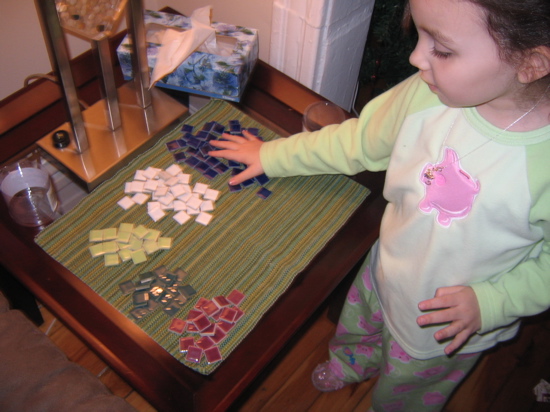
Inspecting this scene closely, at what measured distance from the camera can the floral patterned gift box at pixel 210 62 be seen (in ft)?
3.39

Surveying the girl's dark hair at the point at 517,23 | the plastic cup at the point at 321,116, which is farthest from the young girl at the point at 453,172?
the plastic cup at the point at 321,116

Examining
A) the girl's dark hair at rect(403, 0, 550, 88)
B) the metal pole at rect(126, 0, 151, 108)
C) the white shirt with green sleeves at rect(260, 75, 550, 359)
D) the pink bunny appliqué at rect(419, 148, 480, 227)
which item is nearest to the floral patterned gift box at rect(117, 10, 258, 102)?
the metal pole at rect(126, 0, 151, 108)

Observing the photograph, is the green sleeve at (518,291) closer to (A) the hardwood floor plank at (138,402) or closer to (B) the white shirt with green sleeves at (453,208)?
(B) the white shirt with green sleeves at (453,208)

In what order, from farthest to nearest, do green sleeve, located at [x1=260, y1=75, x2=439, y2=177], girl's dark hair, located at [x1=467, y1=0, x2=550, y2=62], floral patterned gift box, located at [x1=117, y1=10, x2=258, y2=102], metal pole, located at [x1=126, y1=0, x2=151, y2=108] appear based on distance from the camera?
floral patterned gift box, located at [x1=117, y1=10, x2=258, y2=102] < metal pole, located at [x1=126, y1=0, x2=151, y2=108] < green sleeve, located at [x1=260, y1=75, x2=439, y2=177] < girl's dark hair, located at [x1=467, y1=0, x2=550, y2=62]

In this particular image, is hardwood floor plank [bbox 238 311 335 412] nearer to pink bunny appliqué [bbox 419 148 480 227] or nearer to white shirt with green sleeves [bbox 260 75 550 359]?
white shirt with green sleeves [bbox 260 75 550 359]

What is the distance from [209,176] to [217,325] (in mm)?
295

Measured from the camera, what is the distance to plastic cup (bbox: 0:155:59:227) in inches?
35.2

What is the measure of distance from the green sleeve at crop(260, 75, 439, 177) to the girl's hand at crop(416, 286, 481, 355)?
0.82ft

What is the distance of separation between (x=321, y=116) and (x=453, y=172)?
0.38 meters

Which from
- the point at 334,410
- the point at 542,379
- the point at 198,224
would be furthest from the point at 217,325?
the point at 542,379

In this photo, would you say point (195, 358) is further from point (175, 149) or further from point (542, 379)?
point (542, 379)

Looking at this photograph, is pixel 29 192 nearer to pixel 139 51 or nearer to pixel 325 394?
pixel 139 51

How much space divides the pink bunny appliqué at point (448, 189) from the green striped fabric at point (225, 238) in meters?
0.20

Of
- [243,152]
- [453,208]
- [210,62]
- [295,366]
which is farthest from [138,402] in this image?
[453,208]
